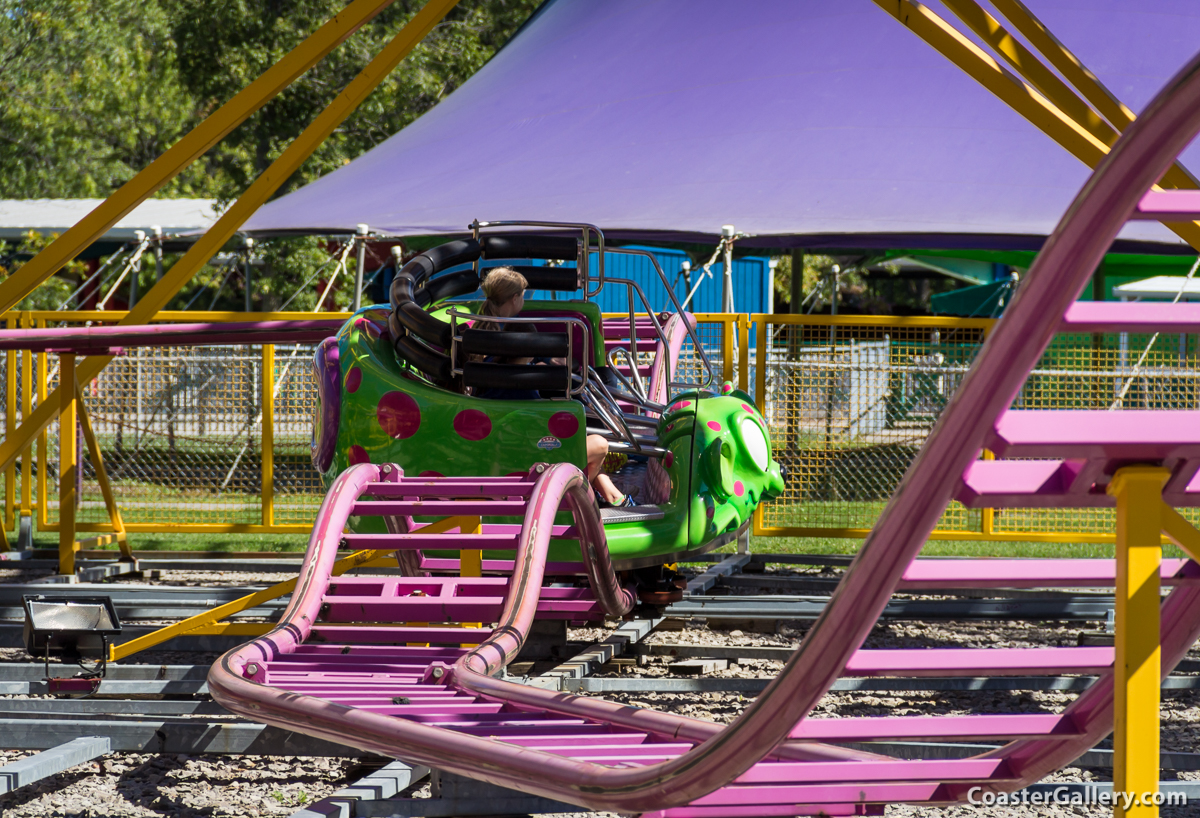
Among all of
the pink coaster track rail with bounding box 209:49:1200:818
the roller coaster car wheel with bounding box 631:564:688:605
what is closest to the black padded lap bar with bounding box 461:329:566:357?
the roller coaster car wheel with bounding box 631:564:688:605

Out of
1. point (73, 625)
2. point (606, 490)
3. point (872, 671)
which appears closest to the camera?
point (872, 671)

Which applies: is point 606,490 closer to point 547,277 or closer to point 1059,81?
point 547,277

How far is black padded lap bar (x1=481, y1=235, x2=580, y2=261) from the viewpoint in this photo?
6246mm

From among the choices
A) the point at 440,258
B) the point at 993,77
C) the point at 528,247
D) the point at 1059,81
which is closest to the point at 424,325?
the point at 440,258

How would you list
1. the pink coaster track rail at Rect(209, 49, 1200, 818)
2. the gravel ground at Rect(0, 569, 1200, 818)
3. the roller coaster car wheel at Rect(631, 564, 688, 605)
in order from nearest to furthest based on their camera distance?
1. the pink coaster track rail at Rect(209, 49, 1200, 818)
2. the gravel ground at Rect(0, 569, 1200, 818)
3. the roller coaster car wheel at Rect(631, 564, 688, 605)

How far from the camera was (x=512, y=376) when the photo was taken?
493 centimetres

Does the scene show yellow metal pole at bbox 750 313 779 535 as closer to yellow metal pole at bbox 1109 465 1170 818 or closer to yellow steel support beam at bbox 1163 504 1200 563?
yellow steel support beam at bbox 1163 504 1200 563

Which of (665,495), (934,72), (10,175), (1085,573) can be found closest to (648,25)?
(934,72)

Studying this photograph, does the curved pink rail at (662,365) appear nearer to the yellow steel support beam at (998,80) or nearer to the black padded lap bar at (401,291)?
the black padded lap bar at (401,291)

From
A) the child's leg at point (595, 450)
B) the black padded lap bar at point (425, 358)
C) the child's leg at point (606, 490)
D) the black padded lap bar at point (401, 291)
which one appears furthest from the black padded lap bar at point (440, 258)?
the child's leg at point (606, 490)

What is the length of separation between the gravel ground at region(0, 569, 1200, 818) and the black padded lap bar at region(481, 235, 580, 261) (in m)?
2.07

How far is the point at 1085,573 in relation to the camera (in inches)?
83.9

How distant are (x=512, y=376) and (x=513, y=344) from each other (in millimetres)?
145

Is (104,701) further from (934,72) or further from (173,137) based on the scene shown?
(173,137)
